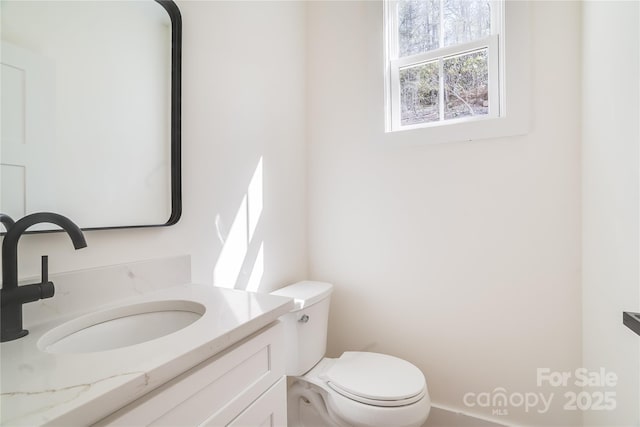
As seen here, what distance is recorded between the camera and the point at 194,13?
1.18 meters

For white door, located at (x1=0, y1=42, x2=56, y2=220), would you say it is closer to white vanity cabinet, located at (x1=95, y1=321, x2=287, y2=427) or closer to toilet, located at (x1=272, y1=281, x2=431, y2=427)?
white vanity cabinet, located at (x1=95, y1=321, x2=287, y2=427)

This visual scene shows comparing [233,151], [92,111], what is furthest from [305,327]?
[92,111]

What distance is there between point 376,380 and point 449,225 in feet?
2.54

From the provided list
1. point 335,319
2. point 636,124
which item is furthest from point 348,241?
point 636,124

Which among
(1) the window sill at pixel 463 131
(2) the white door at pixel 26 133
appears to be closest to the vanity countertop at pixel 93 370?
(2) the white door at pixel 26 133

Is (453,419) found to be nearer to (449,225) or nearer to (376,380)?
(376,380)

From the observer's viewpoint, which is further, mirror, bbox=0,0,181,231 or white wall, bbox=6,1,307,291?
white wall, bbox=6,1,307,291

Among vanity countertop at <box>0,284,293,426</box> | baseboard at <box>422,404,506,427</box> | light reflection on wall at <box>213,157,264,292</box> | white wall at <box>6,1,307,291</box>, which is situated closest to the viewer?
vanity countertop at <box>0,284,293,426</box>

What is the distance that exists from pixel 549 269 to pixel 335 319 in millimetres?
1083

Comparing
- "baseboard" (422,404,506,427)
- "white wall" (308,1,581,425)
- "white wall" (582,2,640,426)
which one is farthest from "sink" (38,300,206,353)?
"baseboard" (422,404,506,427)

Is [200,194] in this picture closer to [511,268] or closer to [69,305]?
[69,305]

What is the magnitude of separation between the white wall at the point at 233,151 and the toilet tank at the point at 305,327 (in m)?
0.24

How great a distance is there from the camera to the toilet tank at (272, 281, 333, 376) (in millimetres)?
1364

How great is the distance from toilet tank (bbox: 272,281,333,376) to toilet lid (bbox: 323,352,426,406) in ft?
0.36
